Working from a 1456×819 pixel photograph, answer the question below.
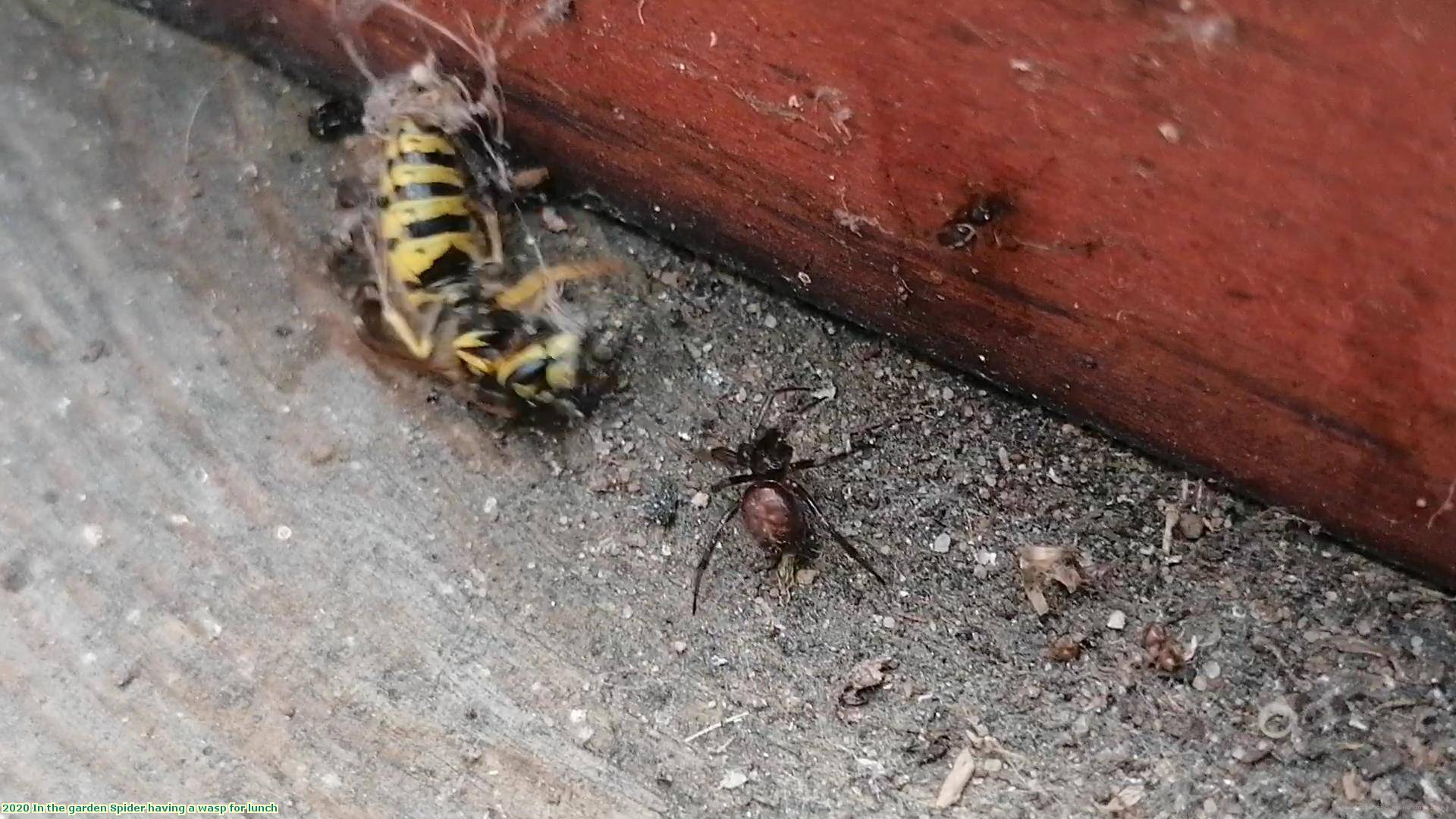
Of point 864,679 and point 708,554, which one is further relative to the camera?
point 708,554

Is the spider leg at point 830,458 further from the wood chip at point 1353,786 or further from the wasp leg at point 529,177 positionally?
the wood chip at point 1353,786

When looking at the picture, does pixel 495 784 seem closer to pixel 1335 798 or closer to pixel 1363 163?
pixel 1335 798

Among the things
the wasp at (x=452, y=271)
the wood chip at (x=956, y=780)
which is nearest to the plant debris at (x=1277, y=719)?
the wood chip at (x=956, y=780)

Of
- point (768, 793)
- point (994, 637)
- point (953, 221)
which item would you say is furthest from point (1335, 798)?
point (953, 221)

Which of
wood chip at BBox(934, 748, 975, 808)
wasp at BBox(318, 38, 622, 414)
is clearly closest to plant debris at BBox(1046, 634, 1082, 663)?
wood chip at BBox(934, 748, 975, 808)

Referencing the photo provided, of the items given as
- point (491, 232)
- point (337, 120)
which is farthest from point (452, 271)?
point (337, 120)

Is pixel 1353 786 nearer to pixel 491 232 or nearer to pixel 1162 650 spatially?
pixel 1162 650
